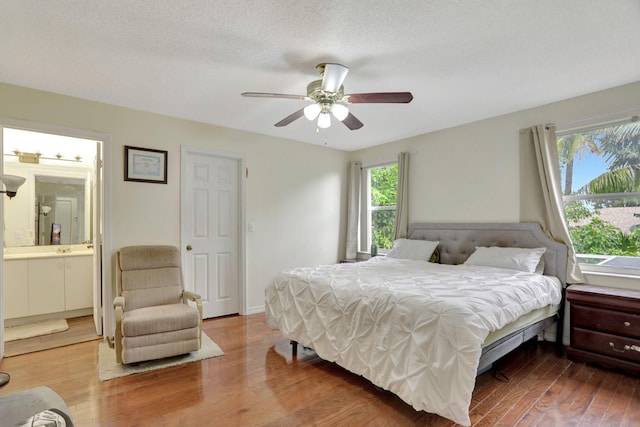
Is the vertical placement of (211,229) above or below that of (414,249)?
above

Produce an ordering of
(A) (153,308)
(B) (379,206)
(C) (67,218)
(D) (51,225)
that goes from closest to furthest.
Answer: (A) (153,308) < (D) (51,225) < (C) (67,218) < (B) (379,206)

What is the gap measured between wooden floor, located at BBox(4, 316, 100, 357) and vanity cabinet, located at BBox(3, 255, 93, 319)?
371 mm

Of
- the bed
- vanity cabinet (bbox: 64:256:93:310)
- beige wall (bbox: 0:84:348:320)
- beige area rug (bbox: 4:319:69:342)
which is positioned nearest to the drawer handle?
the bed

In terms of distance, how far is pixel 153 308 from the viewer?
306 centimetres

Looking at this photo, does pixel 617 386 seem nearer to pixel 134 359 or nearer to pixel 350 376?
pixel 350 376

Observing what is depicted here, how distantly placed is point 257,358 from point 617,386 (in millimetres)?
2864

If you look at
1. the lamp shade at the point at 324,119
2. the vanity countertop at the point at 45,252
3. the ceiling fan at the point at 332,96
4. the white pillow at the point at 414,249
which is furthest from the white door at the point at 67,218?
the white pillow at the point at 414,249

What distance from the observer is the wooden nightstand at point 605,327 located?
99.6 inches

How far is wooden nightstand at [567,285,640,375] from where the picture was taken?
99.6 inches

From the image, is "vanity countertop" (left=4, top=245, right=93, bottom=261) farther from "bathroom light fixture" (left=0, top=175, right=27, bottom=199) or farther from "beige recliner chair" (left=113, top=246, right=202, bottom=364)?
"bathroom light fixture" (left=0, top=175, right=27, bottom=199)

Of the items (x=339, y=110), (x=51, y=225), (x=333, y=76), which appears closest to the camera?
(x=333, y=76)

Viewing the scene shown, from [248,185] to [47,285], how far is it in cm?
277

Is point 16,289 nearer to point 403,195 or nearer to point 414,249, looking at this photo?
point 414,249

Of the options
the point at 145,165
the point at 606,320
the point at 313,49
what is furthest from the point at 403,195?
the point at 145,165
